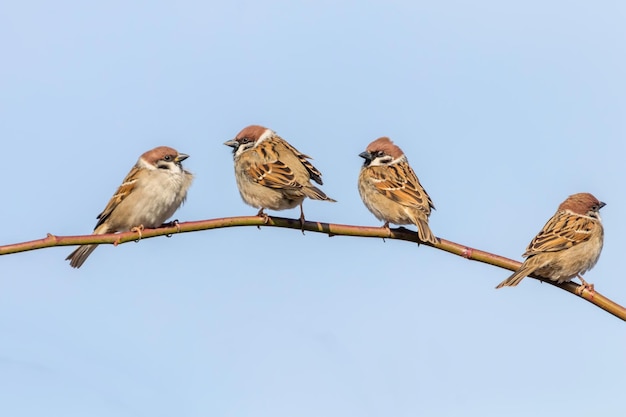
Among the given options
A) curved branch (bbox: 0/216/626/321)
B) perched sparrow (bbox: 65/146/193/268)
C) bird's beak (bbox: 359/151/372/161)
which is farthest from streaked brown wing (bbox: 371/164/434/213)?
curved branch (bbox: 0/216/626/321)

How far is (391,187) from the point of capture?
7.12 meters

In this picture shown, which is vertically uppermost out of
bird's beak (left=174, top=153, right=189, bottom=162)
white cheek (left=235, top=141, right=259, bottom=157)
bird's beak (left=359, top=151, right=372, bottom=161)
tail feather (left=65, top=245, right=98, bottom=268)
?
bird's beak (left=359, top=151, right=372, bottom=161)

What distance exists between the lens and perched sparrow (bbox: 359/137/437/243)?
688 centimetres

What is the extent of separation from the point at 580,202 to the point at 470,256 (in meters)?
3.97

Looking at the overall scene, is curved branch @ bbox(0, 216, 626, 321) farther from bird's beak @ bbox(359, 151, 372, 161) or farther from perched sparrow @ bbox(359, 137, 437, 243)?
bird's beak @ bbox(359, 151, 372, 161)

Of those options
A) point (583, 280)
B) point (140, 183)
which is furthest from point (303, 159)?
point (583, 280)

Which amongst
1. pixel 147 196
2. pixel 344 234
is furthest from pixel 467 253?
pixel 147 196

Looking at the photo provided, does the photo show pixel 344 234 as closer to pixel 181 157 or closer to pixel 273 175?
pixel 273 175

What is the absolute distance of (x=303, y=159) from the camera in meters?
7.02

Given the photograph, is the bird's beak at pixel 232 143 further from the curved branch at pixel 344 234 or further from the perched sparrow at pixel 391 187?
the curved branch at pixel 344 234

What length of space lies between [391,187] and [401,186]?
0.27 ft

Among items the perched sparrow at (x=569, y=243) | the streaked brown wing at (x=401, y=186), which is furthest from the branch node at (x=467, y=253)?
the streaked brown wing at (x=401, y=186)

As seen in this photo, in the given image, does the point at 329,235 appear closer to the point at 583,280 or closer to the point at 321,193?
the point at 321,193

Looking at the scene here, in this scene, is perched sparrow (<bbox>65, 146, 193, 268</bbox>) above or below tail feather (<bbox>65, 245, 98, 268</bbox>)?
above
